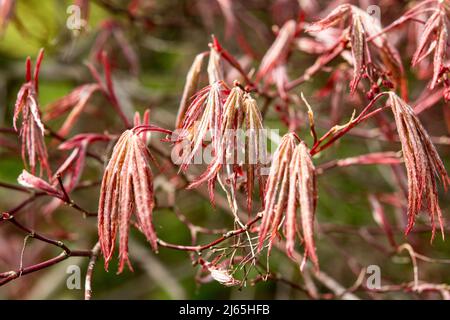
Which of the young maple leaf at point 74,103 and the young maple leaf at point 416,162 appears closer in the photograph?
the young maple leaf at point 416,162

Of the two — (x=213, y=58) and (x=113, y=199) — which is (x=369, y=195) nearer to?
(x=213, y=58)

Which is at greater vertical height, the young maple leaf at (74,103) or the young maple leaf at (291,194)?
the young maple leaf at (74,103)

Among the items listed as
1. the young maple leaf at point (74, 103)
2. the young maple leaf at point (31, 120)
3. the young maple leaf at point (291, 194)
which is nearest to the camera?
the young maple leaf at point (291, 194)

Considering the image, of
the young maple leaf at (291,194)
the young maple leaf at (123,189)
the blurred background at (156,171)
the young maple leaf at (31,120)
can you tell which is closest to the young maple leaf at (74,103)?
the young maple leaf at (31,120)

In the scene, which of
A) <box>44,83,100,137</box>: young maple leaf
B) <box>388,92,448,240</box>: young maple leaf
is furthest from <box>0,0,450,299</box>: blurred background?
<box>388,92,448,240</box>: young maple leaf

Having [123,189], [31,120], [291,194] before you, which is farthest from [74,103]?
[291,194]

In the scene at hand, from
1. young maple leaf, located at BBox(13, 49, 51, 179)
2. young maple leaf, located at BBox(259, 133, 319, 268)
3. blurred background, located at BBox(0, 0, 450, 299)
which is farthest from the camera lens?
blurred background, located at BBox(0, 0, 450, 299)

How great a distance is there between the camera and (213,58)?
1.12 m

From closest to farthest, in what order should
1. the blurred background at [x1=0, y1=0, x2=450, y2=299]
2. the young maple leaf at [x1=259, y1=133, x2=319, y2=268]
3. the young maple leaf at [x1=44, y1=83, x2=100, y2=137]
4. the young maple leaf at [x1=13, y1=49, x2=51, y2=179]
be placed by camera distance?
the young maple leaf at [x1=259, y1=133, x2=319, y2=268]
the young maple leaf at [x1=13, y1=49, x2=51, y2=179]
the young maple leaf at [x1=44, y1=83, x2=100, y2=137]
the blurred background at [x1=0, y1=0, x2=450, y2=299]

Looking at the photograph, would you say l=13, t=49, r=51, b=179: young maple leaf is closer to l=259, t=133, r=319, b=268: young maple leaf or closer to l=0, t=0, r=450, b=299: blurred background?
l=259, t=133, r=319, b=268: young maple leaf

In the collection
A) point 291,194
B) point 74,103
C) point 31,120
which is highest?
point 74,103

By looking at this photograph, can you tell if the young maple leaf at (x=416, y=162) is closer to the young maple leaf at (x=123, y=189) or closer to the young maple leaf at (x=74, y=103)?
the young maple leaf at (x=123, y=189)

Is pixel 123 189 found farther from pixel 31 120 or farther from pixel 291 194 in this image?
pixel 31 120

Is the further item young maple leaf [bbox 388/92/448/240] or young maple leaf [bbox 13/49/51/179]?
young maple leaf [bbox 13/49/51/179]
